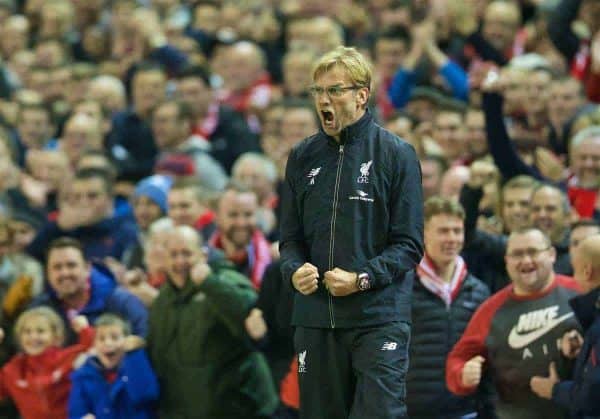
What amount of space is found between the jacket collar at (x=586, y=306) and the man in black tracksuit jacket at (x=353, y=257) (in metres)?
1.60

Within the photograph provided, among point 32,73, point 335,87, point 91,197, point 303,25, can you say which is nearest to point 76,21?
point 32,73

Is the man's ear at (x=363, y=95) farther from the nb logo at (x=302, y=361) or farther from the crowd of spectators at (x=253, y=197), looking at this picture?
the crowd of spectators at (x=253, y=197)

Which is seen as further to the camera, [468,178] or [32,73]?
[32,73]

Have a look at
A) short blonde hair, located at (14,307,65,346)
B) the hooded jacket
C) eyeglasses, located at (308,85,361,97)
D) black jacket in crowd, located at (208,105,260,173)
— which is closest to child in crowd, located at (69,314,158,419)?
the hooded jacket

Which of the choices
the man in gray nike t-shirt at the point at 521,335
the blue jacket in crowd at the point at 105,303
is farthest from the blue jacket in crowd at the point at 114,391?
the man in gray nike t-shirt at the point at 521,335

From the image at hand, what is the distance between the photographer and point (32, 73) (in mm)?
15898

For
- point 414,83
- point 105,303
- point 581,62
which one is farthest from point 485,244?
point 414,83

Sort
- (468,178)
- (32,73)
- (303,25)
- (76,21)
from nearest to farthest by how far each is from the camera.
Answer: (468,178) → (303,25) → (32,73) → (76,21)

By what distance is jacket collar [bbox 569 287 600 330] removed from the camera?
7.67m

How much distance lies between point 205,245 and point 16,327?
1.44 m

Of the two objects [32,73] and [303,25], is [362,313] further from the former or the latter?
[32,73]

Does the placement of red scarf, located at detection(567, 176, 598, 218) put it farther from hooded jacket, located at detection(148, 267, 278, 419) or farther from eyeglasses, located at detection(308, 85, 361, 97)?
eyeglasses, located at detection(308, 85, 361, 97)

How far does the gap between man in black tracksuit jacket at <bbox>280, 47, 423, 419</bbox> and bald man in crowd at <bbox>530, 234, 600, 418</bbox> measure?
4.96 ft

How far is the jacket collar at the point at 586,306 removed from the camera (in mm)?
7668
